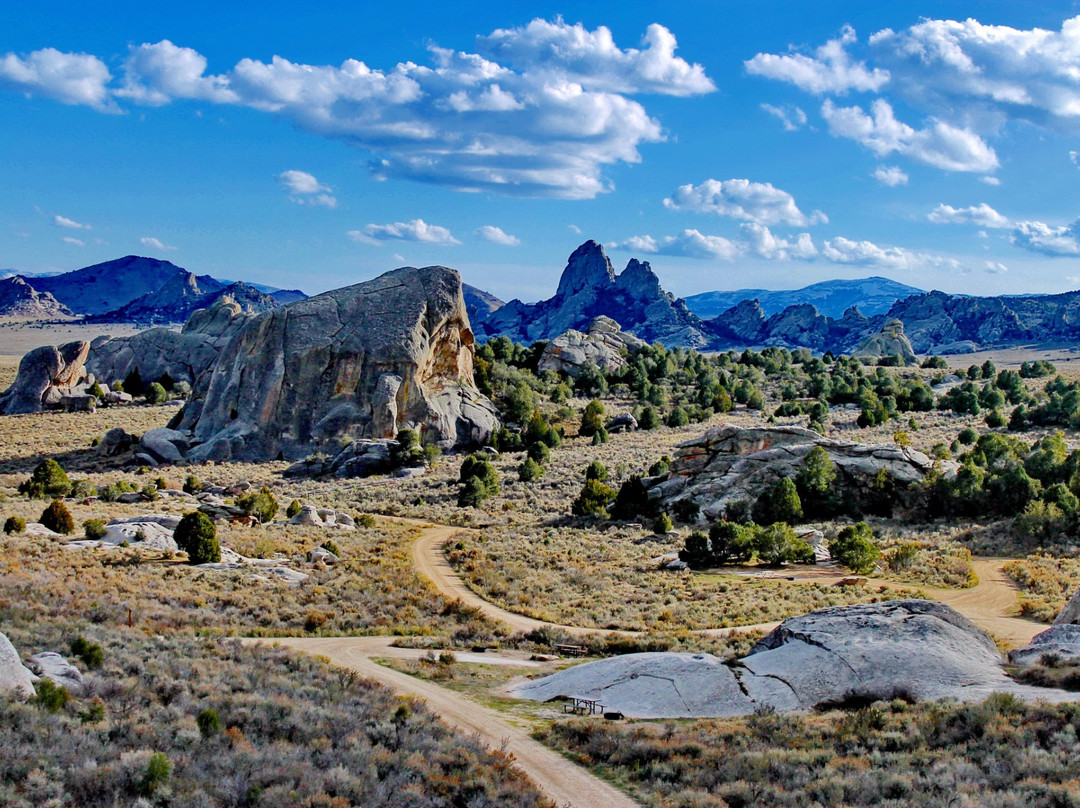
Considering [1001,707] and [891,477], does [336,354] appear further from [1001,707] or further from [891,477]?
[1001,707]

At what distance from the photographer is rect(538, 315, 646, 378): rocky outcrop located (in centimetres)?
10669

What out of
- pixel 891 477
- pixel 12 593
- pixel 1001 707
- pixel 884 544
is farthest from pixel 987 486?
pixel 12 593

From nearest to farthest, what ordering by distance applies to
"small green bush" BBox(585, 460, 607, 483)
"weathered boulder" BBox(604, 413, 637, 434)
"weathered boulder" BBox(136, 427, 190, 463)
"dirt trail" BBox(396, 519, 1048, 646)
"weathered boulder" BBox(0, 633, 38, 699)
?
1. "weathered boulder" BBox(0, 633, 38, 699)
2. "dirt trail" BBox(396, 519, 1048, 646)
3. "small green bush" BBox(585, 460, 607, 483)
4. "weathered boulder" BBox(136, 427, 190, 463)
5. "weathered boulder" BBox(604, 413, 637, 434)

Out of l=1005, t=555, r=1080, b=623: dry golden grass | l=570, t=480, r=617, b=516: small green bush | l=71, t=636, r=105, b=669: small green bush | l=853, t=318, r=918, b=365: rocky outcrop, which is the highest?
l=853, t=318, r=918, b=365: rocky outcrop

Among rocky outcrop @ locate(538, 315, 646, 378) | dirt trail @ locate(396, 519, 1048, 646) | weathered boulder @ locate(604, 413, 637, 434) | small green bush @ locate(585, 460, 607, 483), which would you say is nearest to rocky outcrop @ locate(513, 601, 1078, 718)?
dirt trail @ locate(396, 519, 1048, 646)

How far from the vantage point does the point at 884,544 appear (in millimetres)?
41625

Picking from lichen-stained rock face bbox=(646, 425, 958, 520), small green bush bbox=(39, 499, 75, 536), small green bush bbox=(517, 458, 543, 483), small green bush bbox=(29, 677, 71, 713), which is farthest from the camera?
small green bush bbox=(517, 458, 543, 483)

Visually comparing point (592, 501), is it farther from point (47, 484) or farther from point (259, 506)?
point (47, 484)

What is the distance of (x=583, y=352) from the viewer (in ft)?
361

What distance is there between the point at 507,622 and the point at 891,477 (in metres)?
30.8

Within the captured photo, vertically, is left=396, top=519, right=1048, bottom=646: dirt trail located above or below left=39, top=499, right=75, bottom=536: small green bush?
below

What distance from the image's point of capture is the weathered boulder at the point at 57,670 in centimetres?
1531

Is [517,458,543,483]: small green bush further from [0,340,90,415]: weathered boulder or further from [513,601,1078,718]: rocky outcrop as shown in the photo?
[0,340,90,415]: weathered boulder

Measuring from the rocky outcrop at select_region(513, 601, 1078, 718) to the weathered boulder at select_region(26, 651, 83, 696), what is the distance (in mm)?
9593
